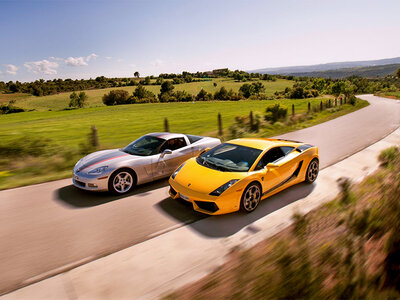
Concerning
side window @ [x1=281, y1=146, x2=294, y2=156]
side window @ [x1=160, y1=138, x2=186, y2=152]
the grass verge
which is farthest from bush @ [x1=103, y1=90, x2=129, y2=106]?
the grass verge

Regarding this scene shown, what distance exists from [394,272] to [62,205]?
574 cm

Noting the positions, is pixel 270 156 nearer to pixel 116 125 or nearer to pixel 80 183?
pixel 80 183

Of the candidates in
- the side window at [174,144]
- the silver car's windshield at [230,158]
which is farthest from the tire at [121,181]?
the silver car's windshield at [230,158]

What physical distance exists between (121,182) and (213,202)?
252cm

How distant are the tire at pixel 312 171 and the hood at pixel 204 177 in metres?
2.24

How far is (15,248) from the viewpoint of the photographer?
4473 millimetres

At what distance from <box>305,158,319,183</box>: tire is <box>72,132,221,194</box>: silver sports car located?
2704 mm

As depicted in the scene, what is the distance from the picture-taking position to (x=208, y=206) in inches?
205

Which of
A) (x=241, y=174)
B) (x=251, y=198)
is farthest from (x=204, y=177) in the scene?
(x=251, y=198)

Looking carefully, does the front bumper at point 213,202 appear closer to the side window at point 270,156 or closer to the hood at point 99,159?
the side window at point 270,156

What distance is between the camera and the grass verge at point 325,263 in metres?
2.83

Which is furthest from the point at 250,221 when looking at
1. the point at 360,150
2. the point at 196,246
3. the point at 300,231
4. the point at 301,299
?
the point at 360,150

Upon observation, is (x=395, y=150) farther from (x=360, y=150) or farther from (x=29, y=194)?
(x=29, y=194)

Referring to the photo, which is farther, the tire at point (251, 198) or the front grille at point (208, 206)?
the tire at point (251, 198)
